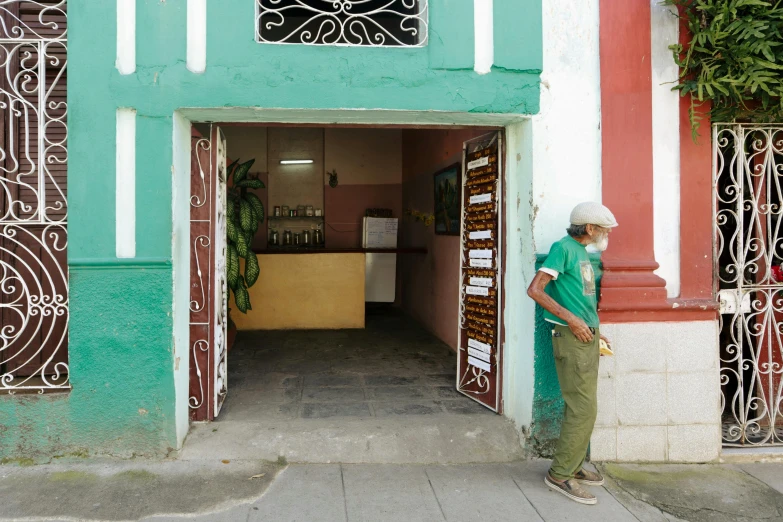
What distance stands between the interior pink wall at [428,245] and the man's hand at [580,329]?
Answer: 2.45 metres

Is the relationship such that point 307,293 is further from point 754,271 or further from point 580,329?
point 754,271

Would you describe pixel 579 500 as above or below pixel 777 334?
below

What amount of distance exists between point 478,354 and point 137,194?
2857 millimetres

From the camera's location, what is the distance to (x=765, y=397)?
175 inches

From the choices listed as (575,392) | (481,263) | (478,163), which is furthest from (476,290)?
(575,392)

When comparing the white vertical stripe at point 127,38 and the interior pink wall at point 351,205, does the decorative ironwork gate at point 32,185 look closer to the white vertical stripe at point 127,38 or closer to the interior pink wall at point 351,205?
the white vertical stripe at point 127,38

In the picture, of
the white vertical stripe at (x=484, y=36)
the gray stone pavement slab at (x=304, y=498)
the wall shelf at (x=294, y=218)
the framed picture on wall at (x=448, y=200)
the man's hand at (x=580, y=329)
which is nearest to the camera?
the gray stone pavement slab at (x=304, y=498)

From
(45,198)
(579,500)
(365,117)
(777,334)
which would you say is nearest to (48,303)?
(45,198)

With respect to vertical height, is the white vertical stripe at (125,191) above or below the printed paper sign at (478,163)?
below

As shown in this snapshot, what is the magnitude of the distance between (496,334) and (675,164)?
1812mm

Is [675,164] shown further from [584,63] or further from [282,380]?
[282,380]

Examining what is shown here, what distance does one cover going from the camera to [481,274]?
187 inches

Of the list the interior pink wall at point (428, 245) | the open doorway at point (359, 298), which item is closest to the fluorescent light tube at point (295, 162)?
the open doorway at point (359, 298)

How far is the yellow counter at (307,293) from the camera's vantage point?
7852 mm
